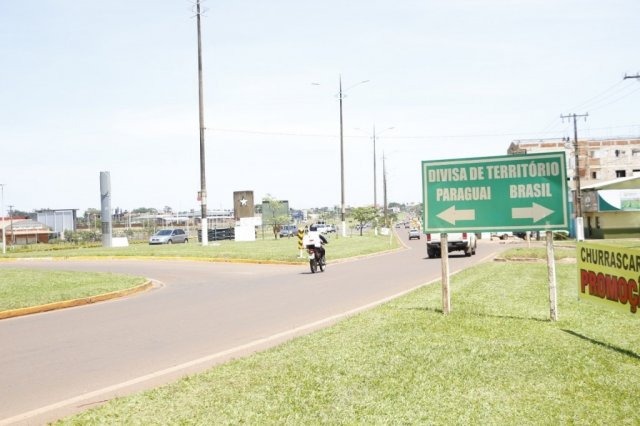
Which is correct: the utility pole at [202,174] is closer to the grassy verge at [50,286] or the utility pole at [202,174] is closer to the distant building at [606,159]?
the grassy verge at [50,286]

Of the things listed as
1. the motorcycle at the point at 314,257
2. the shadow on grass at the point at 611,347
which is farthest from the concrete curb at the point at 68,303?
the shadow on grass at the point at 611,347

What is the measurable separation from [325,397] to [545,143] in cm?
10489

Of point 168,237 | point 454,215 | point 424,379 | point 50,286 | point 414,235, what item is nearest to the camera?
point 424,379

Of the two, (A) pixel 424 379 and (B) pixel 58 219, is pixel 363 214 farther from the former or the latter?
(A) pixel 424 379

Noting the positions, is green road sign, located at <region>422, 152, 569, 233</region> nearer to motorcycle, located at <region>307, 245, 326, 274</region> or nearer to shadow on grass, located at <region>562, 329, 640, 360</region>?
shadow on grass, located at <region>562, 329, 640, 360</region>

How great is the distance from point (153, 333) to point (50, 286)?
28.9ft

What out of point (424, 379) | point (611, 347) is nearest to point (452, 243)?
point (611, 347)

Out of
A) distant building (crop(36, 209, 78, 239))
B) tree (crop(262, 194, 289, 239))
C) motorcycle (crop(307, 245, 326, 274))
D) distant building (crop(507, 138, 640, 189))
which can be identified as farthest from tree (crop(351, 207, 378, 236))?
motorcycle (crop(307, 245, 326, 274))

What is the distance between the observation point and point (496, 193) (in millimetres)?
10656

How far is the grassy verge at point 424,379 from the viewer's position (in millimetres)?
5152

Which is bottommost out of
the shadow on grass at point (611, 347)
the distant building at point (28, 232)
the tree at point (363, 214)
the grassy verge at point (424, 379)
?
the shadow on grass at point (611, 347)

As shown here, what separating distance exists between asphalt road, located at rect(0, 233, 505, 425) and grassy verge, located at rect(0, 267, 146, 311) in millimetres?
921

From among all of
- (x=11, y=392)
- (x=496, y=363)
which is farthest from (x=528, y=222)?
(x=11, y=392)

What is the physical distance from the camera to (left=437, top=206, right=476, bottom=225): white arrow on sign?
35.7 feet
